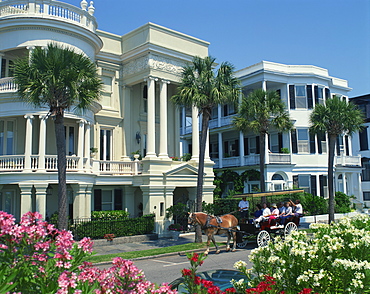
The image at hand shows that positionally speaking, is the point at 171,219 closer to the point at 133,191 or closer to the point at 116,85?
the point at 133,191

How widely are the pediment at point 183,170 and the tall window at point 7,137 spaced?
32.3 feet

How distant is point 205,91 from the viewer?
2084 centimetres

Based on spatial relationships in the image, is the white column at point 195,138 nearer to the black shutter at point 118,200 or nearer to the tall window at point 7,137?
the black shutter at point 118,200

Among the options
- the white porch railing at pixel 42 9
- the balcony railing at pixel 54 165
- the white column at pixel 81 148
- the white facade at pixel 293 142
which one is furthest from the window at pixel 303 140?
the white porch railing at pixel 42 9

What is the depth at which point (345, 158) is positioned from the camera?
39469 mm

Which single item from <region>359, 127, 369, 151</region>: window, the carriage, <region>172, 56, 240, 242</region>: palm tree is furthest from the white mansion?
<region>359, 127, 369, 151</region>: window

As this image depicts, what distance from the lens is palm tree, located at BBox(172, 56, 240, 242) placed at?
20508mm

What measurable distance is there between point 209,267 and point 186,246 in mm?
5465

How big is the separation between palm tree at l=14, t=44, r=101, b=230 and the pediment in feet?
31.3

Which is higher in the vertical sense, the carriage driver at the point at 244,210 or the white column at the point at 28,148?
the white column at the point at 28,148

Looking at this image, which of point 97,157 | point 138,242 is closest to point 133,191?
point 97,157

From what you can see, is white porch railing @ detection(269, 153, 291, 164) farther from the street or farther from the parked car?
the parked car

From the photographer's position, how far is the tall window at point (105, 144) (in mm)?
27984

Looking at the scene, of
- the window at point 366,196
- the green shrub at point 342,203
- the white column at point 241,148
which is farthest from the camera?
the window at point 366,196
